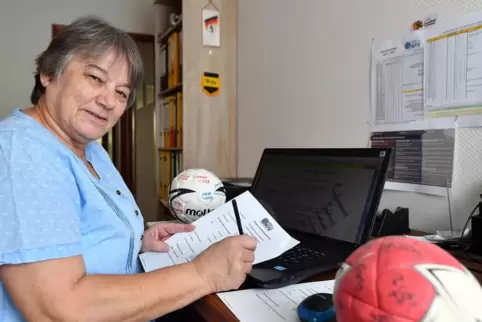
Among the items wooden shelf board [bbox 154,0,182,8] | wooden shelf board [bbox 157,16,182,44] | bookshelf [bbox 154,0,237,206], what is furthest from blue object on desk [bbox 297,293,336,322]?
wooden shelf board [bbox 154,0,182,8]

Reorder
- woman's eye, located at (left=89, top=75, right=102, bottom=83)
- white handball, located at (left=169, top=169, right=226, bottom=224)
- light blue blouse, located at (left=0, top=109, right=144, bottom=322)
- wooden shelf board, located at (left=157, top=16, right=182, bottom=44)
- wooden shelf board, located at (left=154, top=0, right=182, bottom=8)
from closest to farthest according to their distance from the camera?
1. light blue blouse, located at (left=0, top=109, right=144, bottom=322)
2. woman's eye, located at (left=89, top=75, right=102, bottom=83)
3. white handball, located at (left=169, top=169, right=226, bottom=224)
4. wooden shelf board, located at (left=157, top=16, right=182, bottom=44)
5. wooden shelf board, located at (left=154, top=0, right=182, bottom=8)

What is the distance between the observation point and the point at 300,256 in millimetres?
714

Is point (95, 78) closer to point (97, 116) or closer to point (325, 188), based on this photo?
point (97, 116)

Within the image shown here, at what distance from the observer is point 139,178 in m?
3.93

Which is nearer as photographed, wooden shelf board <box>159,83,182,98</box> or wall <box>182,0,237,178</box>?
wall <box>182,0,237,178</box>

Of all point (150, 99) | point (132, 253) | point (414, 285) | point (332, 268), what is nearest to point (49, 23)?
point (150, 99)

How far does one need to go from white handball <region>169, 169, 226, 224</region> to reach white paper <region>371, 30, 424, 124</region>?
1.67 ft

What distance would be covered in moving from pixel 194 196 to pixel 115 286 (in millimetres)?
482

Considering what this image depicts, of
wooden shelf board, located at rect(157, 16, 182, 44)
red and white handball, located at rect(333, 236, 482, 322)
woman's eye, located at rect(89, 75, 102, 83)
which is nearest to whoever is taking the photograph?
red and white handball, located at rect(333, 236, 482, 322)

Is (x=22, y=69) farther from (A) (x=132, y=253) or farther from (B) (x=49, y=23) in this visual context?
(A) (x=132, y=253)

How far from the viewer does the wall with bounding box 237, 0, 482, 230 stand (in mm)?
953

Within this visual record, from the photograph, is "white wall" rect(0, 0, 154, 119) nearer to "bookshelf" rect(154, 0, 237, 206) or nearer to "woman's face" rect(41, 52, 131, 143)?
"bookshelf" rect(154, 0, 237, 206)

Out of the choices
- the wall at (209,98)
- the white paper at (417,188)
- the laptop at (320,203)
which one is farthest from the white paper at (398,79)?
the wall at (209,98)

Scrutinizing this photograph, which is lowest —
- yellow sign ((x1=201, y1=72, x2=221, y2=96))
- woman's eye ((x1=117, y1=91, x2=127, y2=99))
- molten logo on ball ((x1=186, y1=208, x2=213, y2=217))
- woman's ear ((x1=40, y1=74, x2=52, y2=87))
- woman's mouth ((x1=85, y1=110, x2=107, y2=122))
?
molten logo on ball ((x1=186, y1=208, x2=213, y2=217))
